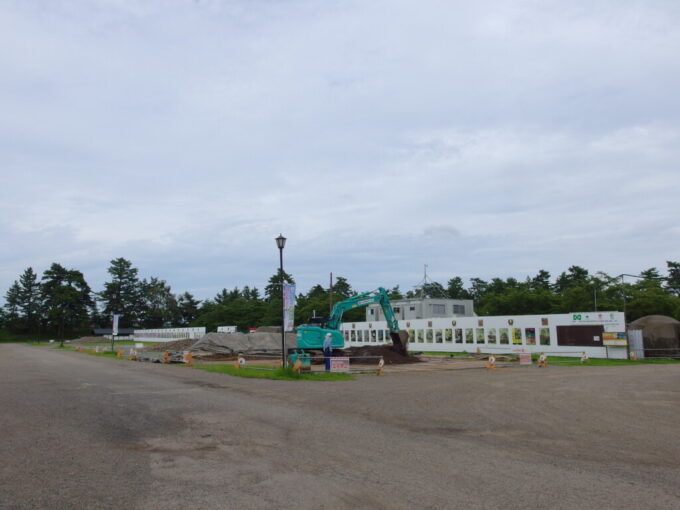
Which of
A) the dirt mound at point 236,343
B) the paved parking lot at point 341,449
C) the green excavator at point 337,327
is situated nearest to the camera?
the paved parking lot at point 341,449

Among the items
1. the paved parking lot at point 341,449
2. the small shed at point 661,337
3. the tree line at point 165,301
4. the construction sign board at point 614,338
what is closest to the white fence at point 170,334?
the tree line at point 165,301

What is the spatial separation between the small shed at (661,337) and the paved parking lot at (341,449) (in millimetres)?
25424

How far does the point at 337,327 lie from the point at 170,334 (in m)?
54.8

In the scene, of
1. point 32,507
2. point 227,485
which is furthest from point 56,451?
point 227,485

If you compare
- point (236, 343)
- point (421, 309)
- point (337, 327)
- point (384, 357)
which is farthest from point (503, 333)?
point (421, 309)

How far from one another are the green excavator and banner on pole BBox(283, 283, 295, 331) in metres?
9.14

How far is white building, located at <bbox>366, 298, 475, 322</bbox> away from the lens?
231 ft

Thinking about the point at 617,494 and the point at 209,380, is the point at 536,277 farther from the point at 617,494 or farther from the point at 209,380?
the point at 617,494

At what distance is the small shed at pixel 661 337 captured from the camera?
38.7 m

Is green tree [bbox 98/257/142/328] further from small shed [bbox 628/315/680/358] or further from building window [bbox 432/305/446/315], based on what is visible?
small shed [bbox 628/315/680/358]

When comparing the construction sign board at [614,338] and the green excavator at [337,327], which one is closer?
the green excavator at [337,327]

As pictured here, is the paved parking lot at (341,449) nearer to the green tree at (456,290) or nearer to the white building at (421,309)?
the white building at (421,309)

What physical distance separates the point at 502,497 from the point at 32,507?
567 centimetres

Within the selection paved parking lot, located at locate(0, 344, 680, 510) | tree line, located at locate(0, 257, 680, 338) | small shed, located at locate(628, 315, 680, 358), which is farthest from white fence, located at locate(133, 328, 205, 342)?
paved parking lot, located at locate(0, 344, 680, 510)
